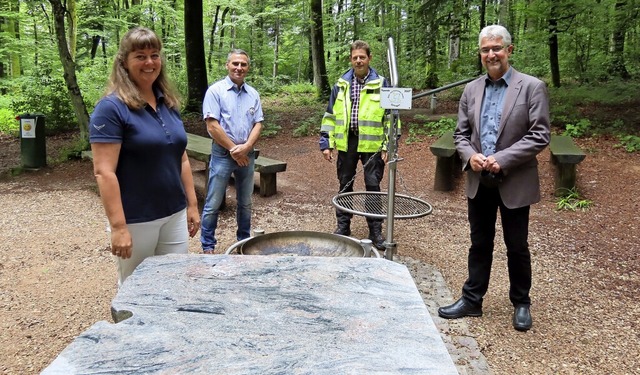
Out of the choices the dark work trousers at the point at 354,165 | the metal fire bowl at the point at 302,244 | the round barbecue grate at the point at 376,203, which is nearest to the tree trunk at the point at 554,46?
the dark work trousers at the point at 354,165

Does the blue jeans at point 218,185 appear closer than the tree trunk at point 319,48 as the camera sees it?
Yes

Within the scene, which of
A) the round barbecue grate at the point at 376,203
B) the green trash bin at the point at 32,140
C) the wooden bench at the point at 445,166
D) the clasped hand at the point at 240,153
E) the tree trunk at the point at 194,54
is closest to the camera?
the round barbecue grate at the point at 376,203

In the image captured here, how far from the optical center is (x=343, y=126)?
4.30 meters

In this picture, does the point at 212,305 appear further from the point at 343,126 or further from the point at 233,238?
the point at 233,238

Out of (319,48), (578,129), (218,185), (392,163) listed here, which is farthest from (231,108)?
(319,48)

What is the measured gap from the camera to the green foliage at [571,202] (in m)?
5.45

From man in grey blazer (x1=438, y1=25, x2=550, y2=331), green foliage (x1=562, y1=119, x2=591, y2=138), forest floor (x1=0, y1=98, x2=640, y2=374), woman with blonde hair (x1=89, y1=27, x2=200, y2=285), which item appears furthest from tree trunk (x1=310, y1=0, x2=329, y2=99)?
woman with blonde hair (x1=89, y1=27, x2=200, y2=285)

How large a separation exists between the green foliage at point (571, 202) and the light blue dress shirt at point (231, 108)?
3.64 meters

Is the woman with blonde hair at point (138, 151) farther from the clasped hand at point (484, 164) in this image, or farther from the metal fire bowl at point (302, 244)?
the clasped hand at point (484, 164)

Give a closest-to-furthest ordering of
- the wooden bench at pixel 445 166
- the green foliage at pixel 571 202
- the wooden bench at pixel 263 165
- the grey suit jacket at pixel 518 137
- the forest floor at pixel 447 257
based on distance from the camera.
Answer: the grey suit jacket at pixel 518 137 < the forest floor at pixel 447 257 < the green foliage at pixel 571 202 < the wooden bench at pixel 263 165 < the wooden bench at pixel 445 166

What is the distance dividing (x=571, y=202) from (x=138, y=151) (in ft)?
16.3

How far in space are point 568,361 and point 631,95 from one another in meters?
8.80

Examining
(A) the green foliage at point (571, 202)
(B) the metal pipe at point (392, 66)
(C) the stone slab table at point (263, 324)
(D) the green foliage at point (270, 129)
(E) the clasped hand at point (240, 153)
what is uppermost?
(B) the metal pipe at point (392, 66)

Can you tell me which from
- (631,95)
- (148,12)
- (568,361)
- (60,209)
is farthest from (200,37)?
(148,12)
